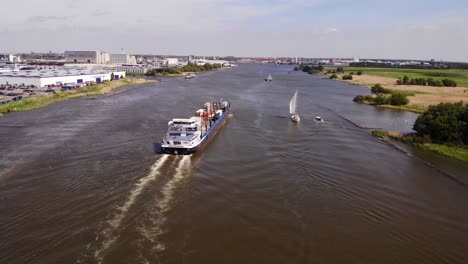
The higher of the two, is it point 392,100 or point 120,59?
point 120,59

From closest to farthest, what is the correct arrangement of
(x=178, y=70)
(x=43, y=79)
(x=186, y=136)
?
(x=186, y=136), (x=43, y=79), (x=178, y=70)

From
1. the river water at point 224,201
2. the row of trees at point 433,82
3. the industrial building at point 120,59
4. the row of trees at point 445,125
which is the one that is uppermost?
the industrial building at point 120,59

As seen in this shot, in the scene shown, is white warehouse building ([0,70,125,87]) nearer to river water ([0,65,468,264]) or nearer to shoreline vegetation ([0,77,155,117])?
shoreline vegetation ([0,77,155,117])

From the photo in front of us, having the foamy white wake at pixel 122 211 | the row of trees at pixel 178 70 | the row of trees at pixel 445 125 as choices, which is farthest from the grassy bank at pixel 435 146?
the row of trees at pixel 178 70

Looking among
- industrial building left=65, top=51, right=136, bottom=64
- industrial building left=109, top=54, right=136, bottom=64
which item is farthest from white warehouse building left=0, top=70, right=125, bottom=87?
industrial building left=109, top=54, right=136, bottom=64

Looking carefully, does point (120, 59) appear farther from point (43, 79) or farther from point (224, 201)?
point (224, 201)

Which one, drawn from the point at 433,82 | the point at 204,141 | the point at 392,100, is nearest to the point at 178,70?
the point at 433,82

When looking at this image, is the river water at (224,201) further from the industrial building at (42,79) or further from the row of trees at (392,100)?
the industrial building at (42,79)

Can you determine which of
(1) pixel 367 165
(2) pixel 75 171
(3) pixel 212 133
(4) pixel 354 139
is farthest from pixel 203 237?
(4) pixel 354 139
